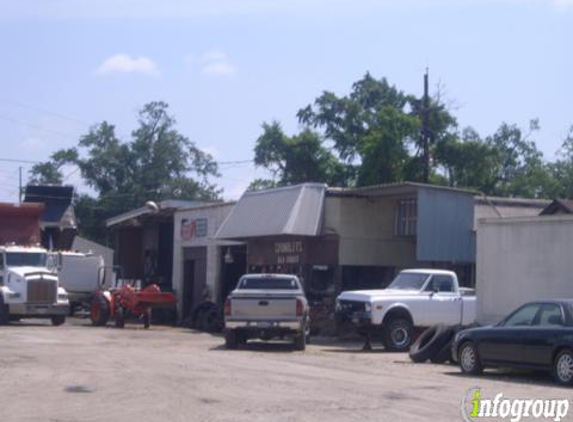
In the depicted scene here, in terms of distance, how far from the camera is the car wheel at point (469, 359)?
→ 824 inches

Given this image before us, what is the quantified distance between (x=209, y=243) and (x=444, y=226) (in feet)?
44.5

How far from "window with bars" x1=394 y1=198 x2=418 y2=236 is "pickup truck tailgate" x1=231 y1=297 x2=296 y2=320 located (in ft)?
31.2

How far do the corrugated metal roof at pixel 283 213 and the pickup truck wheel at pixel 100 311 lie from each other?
219 inches

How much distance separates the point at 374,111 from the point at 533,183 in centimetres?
1079

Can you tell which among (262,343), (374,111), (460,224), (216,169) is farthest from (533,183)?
(262,343)

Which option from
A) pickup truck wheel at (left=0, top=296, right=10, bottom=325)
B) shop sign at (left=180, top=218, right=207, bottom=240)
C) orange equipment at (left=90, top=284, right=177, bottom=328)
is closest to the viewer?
pickup truck wheel at (left=0, top=296, right=10, bottom=325)

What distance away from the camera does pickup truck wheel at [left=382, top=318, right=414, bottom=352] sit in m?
28.2

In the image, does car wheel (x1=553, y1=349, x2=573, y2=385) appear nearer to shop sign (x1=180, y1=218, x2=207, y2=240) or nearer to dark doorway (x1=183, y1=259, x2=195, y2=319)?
shop sign (x1=180, y1=218, x2=207, y2=240)

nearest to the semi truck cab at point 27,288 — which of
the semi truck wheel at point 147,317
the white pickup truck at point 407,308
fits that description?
the semi truck wheel at point 147,317

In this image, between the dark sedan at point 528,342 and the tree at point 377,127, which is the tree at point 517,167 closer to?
the tree at point 377,127

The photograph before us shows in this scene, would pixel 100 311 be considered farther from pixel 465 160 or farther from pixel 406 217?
pixel 465 160

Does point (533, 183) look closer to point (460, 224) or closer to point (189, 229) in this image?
point (189, 229)

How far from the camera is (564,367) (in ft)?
61.6

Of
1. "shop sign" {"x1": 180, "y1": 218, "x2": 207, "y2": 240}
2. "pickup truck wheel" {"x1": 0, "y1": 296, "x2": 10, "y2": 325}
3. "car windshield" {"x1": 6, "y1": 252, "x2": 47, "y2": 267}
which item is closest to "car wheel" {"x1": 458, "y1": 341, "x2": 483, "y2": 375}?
"pickup truck wheel" {"x1": 0, "y1": 296, "x2": 10, "y2": 325}
